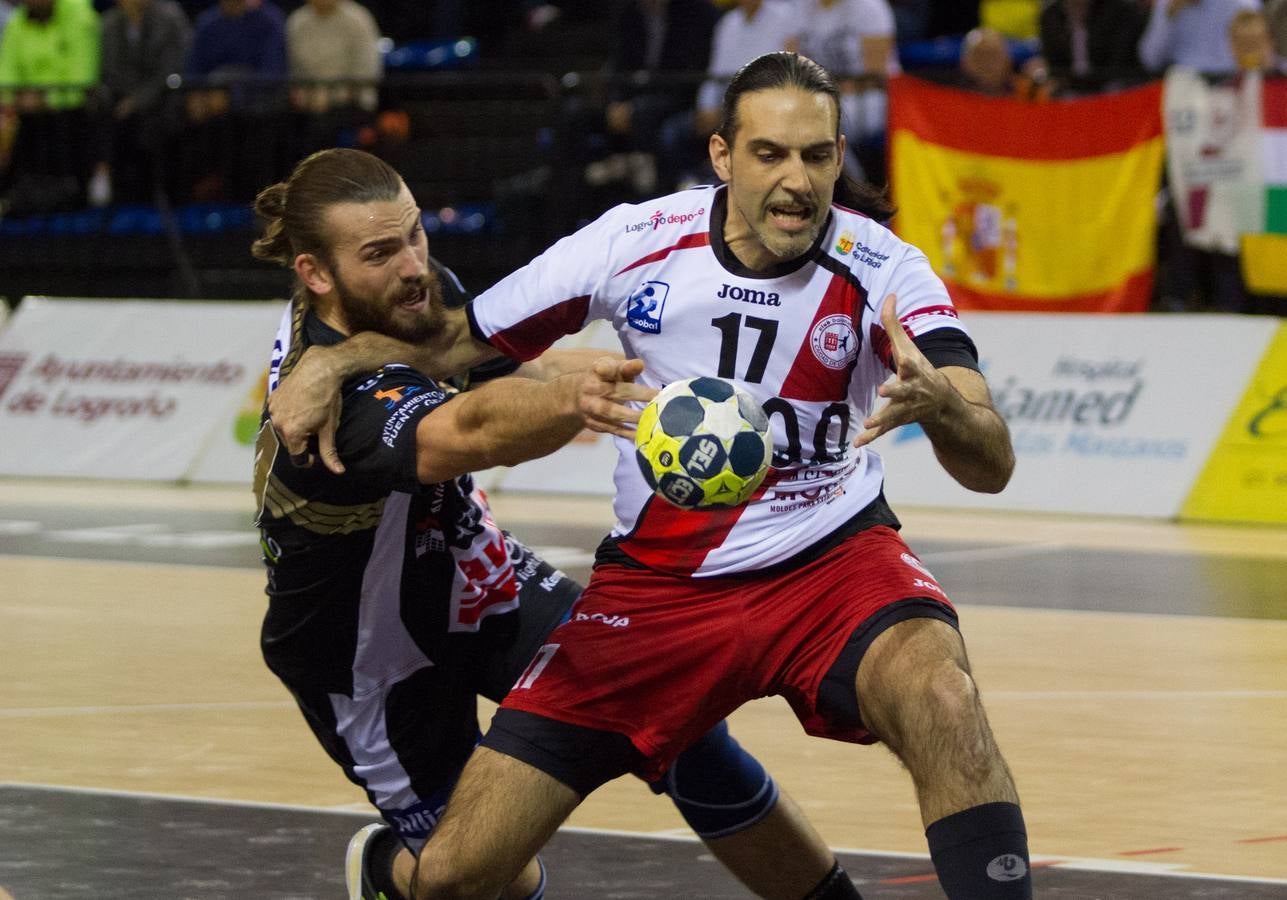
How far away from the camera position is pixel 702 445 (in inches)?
173

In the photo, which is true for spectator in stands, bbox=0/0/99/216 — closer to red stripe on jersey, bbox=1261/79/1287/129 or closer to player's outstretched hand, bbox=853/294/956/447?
red stripe on jersey, bbox=1261/79/1287/129

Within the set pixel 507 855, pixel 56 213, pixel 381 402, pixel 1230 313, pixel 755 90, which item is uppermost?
pixel 755 90

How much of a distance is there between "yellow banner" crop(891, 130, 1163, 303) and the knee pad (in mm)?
9224

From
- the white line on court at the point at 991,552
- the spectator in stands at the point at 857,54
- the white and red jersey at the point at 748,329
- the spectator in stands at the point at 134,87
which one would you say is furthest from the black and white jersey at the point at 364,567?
the spectator in stands at the point at 134,87

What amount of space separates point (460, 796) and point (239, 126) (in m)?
13.5

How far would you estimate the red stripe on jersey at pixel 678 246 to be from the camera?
5.11 meters

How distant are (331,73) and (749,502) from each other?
510 inches

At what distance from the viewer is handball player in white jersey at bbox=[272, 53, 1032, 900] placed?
477 centimetres

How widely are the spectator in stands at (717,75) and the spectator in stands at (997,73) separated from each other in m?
1.19

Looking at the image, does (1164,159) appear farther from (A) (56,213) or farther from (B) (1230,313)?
(A) (56,213)

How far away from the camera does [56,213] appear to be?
18438 mm

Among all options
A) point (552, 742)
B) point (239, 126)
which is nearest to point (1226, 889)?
point (552, 742)

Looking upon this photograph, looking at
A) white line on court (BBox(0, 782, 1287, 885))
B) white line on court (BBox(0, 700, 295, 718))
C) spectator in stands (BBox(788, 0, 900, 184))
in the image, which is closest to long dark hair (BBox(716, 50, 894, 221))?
white line on court (BBox(0, 782, 1287, 885))

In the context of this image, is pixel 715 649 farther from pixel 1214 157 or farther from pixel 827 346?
pixel 1214 157
